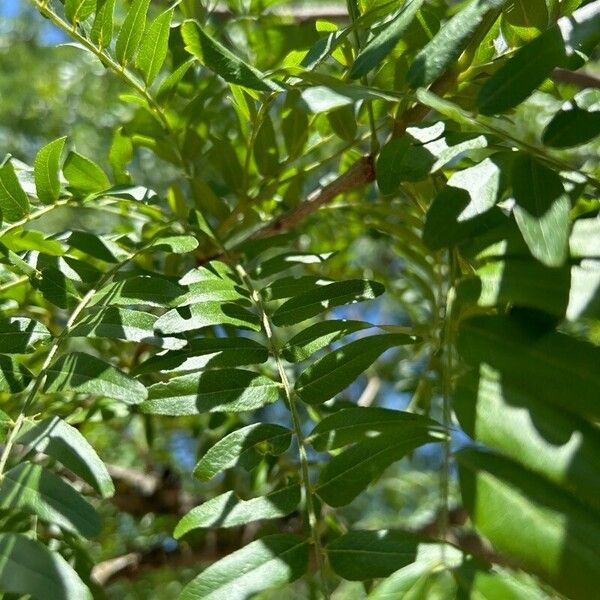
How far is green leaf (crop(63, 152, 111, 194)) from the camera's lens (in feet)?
1.97

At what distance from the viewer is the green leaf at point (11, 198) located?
0.54 m

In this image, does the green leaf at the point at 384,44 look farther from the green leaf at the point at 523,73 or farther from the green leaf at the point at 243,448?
the green leaf at the point at 243,448

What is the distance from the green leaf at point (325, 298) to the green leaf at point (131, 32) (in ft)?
0.68

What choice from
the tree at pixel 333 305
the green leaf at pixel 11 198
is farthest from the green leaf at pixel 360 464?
the green leaf at pixel 11 198

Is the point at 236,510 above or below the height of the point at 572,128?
below

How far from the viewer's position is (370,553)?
0.40m

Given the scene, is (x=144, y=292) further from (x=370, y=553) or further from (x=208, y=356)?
(x=370, y=553)

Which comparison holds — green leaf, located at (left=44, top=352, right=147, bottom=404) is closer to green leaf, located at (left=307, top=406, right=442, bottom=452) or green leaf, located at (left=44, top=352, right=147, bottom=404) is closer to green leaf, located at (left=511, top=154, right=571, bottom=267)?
green leaf, located at (left=307, top=406, right=442, bottom=452)

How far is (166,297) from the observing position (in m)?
0.49

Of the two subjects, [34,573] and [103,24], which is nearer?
[34,573]

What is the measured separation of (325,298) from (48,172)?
20 centimetres

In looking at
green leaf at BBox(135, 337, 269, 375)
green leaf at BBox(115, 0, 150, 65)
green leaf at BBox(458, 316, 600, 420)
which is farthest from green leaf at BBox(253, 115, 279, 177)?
green leaf at BBox(458, 316, 600, 420)

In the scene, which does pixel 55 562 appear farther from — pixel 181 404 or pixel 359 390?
pixel 359 390

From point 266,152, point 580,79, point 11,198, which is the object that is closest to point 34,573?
point 11,198
